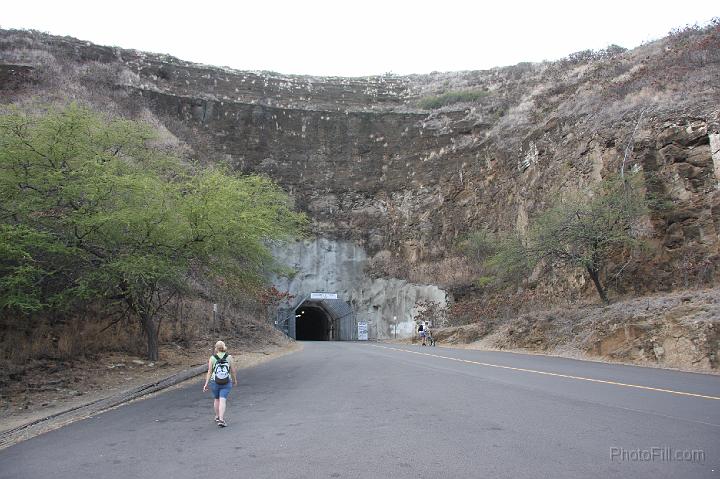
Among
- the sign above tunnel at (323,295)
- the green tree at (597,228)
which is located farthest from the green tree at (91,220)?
the sign above tunnel at (323,295)

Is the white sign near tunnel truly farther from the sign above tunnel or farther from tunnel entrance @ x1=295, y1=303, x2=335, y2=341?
tunnel entrance @ x1=295, y1=303, x2=335, y2=341

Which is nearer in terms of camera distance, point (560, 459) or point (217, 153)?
point (560, 459)

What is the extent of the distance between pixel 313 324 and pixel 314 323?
29.6 inches

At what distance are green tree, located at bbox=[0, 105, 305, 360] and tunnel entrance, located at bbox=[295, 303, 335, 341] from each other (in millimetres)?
36182

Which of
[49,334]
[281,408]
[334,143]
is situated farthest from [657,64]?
[49,334]

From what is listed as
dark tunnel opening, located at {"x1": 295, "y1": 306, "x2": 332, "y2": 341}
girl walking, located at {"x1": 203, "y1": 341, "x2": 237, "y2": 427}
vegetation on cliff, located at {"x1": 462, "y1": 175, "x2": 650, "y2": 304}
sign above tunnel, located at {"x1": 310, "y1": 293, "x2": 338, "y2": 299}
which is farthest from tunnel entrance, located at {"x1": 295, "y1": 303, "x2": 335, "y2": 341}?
girl walking, located at {"x1": 203, "y1": 341, "x2": 237, "y2": 427}

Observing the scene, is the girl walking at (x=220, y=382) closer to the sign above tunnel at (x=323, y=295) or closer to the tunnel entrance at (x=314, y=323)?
the sign above tunnel at (x=323, y=295)

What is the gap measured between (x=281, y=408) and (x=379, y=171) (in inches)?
1595

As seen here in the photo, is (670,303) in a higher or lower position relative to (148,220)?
lower

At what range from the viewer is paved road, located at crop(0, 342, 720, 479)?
5117 mm

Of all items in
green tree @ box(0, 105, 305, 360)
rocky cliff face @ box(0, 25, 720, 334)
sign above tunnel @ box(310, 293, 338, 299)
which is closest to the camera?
green tree @ box(0, 105, 305, 360)

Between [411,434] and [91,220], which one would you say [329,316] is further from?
[411,434]

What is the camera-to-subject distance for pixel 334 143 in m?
49.6

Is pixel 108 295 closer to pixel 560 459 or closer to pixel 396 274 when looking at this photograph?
pixel 560 459
